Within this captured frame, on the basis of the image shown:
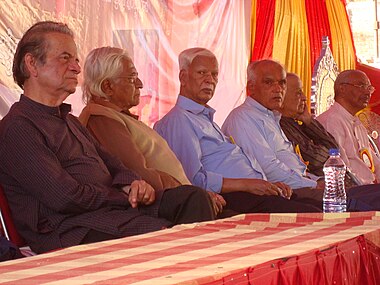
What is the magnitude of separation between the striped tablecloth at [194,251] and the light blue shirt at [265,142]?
6.19 ft

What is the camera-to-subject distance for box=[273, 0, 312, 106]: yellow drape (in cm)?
722

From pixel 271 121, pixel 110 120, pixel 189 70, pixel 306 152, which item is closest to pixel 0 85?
pixel 110 120

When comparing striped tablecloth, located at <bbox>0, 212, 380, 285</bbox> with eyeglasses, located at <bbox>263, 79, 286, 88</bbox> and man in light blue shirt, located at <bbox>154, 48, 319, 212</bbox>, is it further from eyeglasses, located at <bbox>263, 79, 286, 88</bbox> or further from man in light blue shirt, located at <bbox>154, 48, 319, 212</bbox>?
eyeglasses, located at <bbox>263, 79, 286, 88</bbox>

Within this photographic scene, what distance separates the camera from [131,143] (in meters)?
3.44

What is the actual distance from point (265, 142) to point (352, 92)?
1.70 m

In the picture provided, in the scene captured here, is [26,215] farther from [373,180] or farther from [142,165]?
[373,180]

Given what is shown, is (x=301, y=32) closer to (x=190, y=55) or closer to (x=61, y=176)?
(x=190, y=55)

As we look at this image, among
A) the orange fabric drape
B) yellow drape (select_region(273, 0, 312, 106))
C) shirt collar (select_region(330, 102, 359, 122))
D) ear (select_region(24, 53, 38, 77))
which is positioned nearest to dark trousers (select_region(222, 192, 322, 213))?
ear (select_region(24, 53, 38, 77))

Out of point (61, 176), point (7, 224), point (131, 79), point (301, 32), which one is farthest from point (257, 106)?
point (301, 32)

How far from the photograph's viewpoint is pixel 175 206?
3061mm

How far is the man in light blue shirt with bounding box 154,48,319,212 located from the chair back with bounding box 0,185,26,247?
4.16 feet

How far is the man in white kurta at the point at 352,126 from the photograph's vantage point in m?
5.60

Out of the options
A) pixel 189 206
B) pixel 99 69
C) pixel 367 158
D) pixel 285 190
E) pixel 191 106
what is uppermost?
pixel 99 69

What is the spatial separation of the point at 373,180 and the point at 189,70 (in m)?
1.83
